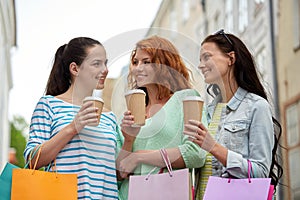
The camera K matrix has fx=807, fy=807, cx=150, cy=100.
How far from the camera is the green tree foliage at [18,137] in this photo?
53906 millimetres

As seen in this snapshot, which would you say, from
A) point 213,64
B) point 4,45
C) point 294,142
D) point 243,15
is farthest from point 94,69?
point 243,15

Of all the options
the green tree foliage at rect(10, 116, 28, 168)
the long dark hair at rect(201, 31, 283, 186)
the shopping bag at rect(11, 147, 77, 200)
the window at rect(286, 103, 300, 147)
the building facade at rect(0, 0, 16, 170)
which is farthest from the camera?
the green tree foliage at rect(10, 116, 28, 168)

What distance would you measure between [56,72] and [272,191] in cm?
105

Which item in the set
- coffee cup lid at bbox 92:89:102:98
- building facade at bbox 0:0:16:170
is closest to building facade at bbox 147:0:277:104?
coffee cup lid at bbox 92:89:102:98

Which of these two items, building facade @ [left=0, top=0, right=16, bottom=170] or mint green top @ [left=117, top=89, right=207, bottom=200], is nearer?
mint green top @ [left=117, top=89, right=207, bottom=200]

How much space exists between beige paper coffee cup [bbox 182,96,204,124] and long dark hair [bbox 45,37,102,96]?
507 mm

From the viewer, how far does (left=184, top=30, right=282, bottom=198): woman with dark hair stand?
3.21 metres

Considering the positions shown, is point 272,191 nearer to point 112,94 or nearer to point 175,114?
point 175,114

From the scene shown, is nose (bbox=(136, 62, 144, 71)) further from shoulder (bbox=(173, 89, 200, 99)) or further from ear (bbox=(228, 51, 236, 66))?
ear (bbox=(228, 51, 236, 66))

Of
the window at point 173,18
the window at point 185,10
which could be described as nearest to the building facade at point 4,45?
the window at point 185,10

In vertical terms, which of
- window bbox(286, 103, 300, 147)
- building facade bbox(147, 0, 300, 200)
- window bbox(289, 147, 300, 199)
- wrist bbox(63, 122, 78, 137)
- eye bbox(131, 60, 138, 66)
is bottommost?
window bbox(289, 147, 300, 199)

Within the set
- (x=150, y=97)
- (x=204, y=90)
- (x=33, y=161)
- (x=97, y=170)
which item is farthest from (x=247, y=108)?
(x=33, y=161)

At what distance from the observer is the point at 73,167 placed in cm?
323

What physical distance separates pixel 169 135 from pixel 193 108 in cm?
18
